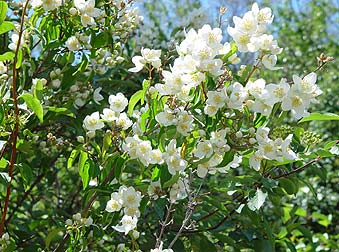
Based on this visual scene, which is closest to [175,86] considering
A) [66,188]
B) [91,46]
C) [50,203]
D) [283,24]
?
[91,46]

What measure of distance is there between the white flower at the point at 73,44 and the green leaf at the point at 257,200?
2.28 feet

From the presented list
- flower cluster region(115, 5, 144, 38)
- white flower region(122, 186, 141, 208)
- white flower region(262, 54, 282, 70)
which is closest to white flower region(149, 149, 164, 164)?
white flower region(122, 186, 141, 208)

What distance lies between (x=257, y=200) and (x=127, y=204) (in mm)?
400

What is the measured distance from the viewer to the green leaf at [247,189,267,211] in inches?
70.5

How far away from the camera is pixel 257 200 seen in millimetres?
1817

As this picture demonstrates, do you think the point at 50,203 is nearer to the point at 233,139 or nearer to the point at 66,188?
the point at 66,188

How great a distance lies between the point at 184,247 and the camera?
7.30 ft

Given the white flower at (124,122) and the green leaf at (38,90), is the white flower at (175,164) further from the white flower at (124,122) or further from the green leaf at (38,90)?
the green leaf at (38,90)

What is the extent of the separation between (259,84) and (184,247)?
896 millimetres

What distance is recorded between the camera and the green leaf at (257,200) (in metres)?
1.79

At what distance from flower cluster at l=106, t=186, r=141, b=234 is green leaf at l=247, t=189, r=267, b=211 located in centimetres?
34

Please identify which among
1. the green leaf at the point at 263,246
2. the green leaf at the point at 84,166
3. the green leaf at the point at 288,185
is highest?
the green leaf at the point at 84,166

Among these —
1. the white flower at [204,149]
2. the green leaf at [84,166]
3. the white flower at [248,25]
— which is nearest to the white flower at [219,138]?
the white flower at [204,149]

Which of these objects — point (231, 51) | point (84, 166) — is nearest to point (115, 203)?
point (84, 166)
